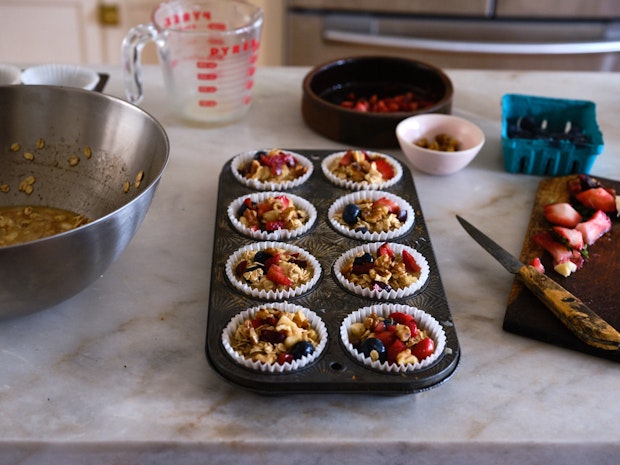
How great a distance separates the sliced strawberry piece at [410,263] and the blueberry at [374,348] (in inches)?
7.5

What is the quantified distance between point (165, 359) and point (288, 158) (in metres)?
0.51

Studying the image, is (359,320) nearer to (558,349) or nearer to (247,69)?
(558,349)

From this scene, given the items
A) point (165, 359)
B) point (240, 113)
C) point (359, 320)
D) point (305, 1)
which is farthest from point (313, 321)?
point (305, 1)

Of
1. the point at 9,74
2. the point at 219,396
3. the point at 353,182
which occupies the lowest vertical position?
the point at 219,396

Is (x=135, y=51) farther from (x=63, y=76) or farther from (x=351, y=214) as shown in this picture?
(x=351, y=214)

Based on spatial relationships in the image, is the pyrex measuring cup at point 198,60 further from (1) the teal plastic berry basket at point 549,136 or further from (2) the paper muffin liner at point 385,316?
(2) the paper muffin liner at point 385,316

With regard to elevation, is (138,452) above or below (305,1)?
below

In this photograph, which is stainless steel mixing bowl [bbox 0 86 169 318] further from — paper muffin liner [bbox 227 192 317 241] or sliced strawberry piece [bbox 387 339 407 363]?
sliced strawberry piece [bbox 387 339 407 363]

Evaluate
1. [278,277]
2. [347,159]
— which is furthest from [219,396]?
[347,159]

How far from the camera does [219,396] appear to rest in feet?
2.96

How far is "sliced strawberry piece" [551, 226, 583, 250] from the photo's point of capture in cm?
116

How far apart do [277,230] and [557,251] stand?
1.48 feet

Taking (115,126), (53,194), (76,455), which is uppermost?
(115,126)

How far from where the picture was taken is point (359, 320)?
993 millimetres
